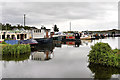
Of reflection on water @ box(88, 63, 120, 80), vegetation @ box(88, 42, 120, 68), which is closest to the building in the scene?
vegetation @ box(88, 42, 120, 68)

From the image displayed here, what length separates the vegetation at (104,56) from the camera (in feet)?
43.1

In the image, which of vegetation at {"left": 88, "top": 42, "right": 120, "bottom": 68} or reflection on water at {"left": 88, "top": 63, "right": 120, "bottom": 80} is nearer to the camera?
reflection on water at {"left": 88, "top": 63, "right": 120, "bottom": 80}

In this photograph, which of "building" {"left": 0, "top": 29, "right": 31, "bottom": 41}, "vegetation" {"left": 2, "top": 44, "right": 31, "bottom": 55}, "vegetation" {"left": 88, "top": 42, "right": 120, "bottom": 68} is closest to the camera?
"vegetation" {"left": 88, "top": 42, "right": 120, "bottom": 68}

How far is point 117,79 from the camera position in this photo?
10.5 metres

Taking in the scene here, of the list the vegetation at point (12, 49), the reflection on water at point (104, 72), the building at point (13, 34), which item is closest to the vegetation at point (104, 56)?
the reflection on water at point (104, 72)

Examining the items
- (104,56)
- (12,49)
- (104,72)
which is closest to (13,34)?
(12,49)

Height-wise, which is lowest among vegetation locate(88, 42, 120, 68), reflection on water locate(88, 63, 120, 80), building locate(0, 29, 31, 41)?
reflection on water locate(88, 63, 120, 80)

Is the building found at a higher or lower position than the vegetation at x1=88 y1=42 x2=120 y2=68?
higher

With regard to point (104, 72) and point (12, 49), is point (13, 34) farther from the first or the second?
point (104, 72)

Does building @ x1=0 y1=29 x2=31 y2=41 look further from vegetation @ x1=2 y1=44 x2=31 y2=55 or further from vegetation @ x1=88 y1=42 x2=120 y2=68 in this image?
vegetation @ x1=88 y1=42 x2=120 y2=68

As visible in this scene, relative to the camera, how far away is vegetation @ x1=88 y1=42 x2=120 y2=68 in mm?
13141

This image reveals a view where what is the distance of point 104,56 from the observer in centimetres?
1361

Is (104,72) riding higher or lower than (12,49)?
lower

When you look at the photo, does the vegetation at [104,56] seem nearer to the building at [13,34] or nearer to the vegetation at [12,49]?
the vegetation at [12,49]
